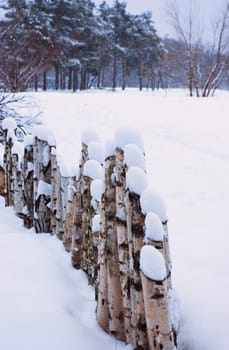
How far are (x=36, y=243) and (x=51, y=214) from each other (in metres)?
0.28

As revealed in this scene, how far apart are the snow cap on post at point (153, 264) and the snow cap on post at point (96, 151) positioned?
38.1 inches

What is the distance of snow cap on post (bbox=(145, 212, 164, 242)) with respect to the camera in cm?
137

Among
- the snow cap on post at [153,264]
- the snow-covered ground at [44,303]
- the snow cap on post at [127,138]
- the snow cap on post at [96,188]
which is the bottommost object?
the snow-covered ground at [44,303]

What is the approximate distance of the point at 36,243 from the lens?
2.93 m

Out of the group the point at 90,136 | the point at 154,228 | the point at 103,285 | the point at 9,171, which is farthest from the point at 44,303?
the point at 9,171

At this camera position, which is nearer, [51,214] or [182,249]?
[182,249]

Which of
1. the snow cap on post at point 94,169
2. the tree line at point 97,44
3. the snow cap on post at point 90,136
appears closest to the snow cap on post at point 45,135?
the snow cap on post at point 90,136

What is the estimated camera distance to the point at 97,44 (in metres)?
36.6

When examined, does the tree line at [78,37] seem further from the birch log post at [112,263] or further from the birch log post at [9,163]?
the birch log post at [112,263]

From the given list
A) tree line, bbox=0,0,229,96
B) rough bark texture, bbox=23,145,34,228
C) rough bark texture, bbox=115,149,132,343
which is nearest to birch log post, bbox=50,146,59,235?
rough bark texture, bbox=23,145,34,228

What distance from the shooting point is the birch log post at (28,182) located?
10.9 ft

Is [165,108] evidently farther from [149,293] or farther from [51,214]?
[149,293]

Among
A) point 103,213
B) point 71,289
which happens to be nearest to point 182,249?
point 71,289

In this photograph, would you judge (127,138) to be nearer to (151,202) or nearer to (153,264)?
(151,202)
